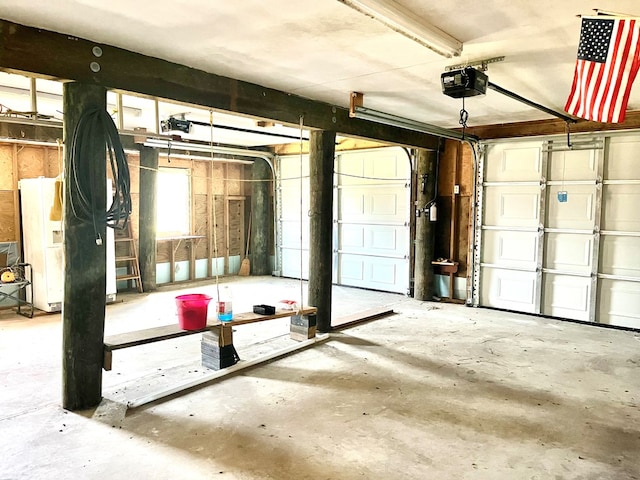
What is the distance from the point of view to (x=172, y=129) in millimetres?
5598

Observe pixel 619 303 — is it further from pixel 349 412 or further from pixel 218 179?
pixel 218 179

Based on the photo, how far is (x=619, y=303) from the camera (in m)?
5.39

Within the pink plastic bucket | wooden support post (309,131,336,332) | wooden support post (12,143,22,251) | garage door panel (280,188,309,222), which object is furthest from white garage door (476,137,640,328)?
wooden support post (12,143,22,251)

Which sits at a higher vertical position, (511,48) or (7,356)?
(511,48)

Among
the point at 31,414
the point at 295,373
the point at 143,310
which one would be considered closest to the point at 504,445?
the point at 295,373

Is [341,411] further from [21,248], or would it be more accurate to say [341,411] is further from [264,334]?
[21,248]

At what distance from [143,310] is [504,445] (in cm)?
484

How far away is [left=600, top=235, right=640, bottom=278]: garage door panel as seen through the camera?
528 centimetres

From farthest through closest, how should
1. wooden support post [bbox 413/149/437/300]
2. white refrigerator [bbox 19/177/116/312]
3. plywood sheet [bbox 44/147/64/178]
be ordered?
wooden support post [bbox 413/149/437/300]
plywood sheet [bbox 44/147/64/178]
white refrigerator [bbox 19/177/116/312]

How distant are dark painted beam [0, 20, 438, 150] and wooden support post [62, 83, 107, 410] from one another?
0.50ft

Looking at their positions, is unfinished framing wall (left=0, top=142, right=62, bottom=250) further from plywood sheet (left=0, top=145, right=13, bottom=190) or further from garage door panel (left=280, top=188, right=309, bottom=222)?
garage door panel (left=280, top=188, right=309, bottom=222)

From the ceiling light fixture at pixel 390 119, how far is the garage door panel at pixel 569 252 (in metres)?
1.71

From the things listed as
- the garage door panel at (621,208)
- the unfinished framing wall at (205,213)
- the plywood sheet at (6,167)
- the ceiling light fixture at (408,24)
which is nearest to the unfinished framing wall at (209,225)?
the unfinished framing wall at (205,213)

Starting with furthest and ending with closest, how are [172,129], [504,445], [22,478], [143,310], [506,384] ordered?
[143,310] < [172,129] < [506,384] < [504,445] < [22,478]
